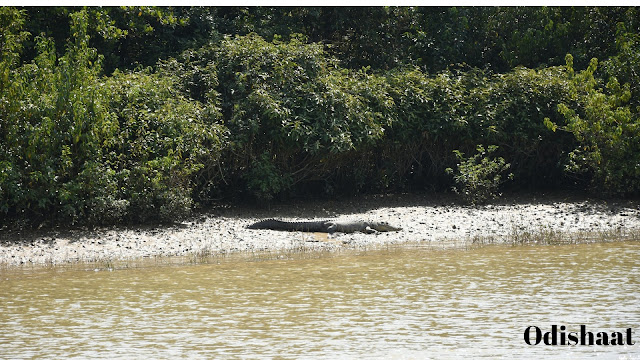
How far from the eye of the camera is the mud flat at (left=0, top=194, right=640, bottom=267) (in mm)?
12719

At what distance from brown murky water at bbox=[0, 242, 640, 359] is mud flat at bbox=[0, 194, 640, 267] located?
961 mm

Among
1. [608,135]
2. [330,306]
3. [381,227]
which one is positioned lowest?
[330,306]

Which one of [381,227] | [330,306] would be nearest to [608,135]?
[381,227]

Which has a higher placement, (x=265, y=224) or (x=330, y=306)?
(x=265, y=224)

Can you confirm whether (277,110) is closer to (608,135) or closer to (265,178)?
(265,178)

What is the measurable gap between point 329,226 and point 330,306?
5.39 m

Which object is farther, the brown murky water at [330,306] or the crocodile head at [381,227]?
the crocodile head at [381,227]

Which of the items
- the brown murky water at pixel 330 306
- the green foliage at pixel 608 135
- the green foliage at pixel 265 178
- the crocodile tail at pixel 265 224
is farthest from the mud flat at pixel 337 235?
the brown murky water at pixel 330 306

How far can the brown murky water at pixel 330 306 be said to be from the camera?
7285 mm

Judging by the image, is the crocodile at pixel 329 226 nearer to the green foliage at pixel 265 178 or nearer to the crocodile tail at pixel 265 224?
the crocodile tail at pixel 265 224

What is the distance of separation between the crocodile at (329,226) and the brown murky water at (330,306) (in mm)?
1836

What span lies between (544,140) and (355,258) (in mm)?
7926

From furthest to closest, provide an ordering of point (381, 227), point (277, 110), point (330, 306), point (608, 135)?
1. point (608, 135)
2. point (277, 110)
3. point (381, 227)
4. point (330, 306)

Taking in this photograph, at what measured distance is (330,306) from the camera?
29.5ft
